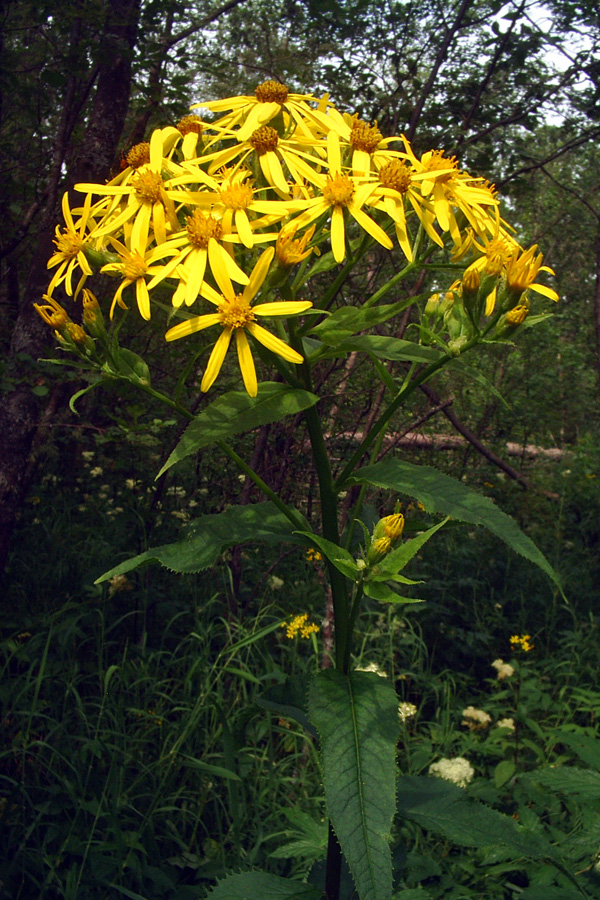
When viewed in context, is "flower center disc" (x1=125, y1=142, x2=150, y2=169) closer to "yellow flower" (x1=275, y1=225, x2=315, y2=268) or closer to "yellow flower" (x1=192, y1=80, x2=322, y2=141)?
"yellow flower" (x1=192, y1=80, x2=322, y2=141)

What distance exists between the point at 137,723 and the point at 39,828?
19.6 inches

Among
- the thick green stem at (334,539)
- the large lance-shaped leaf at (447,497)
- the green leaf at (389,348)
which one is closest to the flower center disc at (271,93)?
the green leaf at (389,348)

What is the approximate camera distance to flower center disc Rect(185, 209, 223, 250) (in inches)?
42.3

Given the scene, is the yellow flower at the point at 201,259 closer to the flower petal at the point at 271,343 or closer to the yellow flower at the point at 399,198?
the flower petal at the point at 271,343

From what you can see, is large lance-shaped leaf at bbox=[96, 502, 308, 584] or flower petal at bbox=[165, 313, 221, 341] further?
large lance-shaped leaf at bbox=[96, 502, 308, 584]

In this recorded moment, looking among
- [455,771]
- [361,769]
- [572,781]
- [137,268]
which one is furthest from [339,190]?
[455,771]

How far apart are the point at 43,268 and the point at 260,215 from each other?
2379 millimetres

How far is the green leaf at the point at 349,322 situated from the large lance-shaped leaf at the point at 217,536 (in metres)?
0.38

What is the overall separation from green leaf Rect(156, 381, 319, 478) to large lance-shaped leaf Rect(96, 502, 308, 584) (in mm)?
245

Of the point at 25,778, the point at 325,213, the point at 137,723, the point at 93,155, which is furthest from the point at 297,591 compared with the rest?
the point at 325,213

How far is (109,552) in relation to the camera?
13.8ft

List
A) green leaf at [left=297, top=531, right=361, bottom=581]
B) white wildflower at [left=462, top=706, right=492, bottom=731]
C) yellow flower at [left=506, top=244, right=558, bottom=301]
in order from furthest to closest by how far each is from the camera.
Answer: white wildflower at [left=462, top=706, right=492, bottom=731]
yellow flower at [left=506, top=244, right=558, bottom=301]
green leaf at [left=297, top=531, right=361, bottom=581]

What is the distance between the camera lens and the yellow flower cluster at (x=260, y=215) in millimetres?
1070

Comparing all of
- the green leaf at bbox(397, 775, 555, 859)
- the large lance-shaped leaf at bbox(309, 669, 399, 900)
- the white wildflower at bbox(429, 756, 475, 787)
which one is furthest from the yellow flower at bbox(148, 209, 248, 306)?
the white wildflower at bbox(429, 756, 475, 787)
